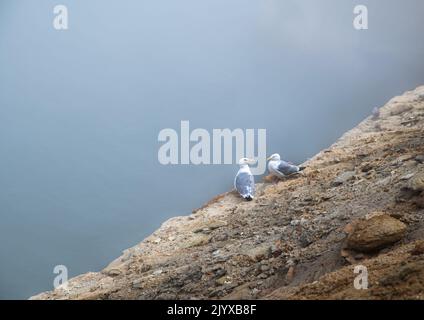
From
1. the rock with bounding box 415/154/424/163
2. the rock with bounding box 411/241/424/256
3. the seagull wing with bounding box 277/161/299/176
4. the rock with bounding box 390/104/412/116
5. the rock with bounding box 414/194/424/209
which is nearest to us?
the rock with bounding box 411/241/424/256

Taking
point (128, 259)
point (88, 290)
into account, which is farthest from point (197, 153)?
point (88, 290)

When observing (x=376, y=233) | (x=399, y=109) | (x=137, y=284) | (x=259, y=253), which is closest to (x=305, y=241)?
(x=259, y=253)

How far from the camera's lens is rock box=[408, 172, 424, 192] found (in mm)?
2592

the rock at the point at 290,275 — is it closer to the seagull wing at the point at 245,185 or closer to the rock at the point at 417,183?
the rock at the point at 417,183

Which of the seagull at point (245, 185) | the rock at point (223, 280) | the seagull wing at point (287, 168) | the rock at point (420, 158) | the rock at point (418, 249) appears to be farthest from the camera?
the seagull wing at point (287, 168)

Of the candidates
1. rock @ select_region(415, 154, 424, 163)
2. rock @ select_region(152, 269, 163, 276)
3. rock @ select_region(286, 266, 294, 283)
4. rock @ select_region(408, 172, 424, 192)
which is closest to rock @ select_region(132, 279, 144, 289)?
rock @ select_region(152, 269, 163, 276)

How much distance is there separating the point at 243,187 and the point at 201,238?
960mm

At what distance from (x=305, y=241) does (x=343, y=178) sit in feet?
3.72

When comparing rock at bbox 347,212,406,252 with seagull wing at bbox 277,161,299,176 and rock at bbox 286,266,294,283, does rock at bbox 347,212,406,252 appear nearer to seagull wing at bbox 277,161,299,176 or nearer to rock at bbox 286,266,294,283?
rock at bbox 286,266,294,283

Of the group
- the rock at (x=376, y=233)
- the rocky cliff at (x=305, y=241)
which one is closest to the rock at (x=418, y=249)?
the rocky cliff at (x=305, y=241)

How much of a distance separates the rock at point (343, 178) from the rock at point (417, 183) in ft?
3.05

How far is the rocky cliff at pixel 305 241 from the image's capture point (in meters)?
2.05

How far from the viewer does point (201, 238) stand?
146 inches
